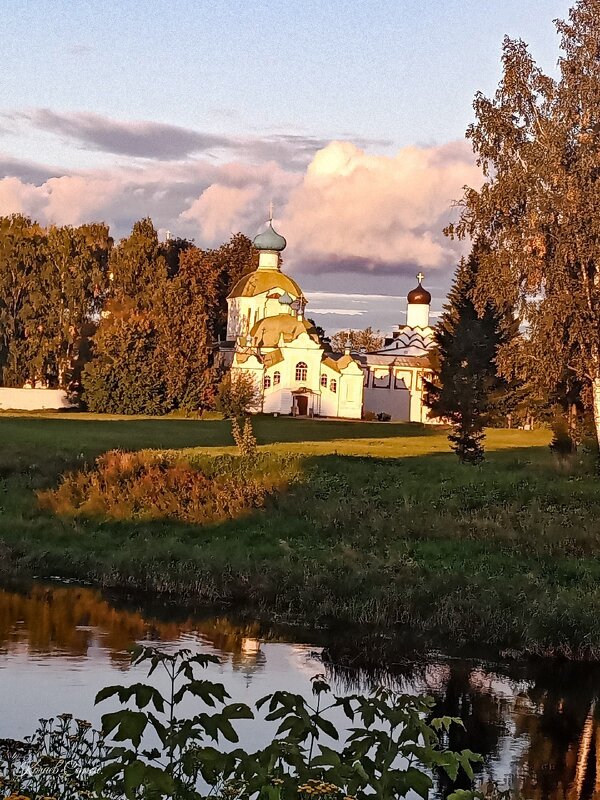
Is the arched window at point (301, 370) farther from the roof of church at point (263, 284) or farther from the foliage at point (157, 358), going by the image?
the roof of church at point (263, 284)

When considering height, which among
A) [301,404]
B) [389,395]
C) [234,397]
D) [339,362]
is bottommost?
[234,397]

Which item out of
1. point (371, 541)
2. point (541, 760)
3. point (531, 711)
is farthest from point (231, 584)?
point (541, 760)

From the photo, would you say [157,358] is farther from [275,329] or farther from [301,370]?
[275,329]

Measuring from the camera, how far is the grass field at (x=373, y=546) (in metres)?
23.2

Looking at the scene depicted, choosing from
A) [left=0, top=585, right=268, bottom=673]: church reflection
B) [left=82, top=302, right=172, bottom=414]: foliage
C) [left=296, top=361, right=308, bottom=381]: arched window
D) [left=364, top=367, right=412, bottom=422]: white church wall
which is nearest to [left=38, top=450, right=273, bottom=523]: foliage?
[left=0, top=585, right=268, bottom=673]: church reflection

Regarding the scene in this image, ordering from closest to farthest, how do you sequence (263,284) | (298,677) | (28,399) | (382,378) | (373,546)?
(298,677), (373,546), (28,399), (382,378), (263,284)

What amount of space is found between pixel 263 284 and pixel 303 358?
12.1 metres

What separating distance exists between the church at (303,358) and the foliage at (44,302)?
1141 centimetres

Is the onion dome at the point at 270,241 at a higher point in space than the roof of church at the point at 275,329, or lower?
higher

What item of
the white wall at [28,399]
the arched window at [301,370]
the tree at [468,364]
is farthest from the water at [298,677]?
the arched window at [301,370]

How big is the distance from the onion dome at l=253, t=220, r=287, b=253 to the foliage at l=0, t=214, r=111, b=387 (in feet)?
51.7

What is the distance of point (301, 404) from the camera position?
86.9 meters

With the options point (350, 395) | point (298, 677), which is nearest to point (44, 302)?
point (350, 395)

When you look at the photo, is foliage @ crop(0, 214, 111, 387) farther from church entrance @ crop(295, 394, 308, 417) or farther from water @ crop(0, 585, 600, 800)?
water @ crop(0, 585, 600, 800)
